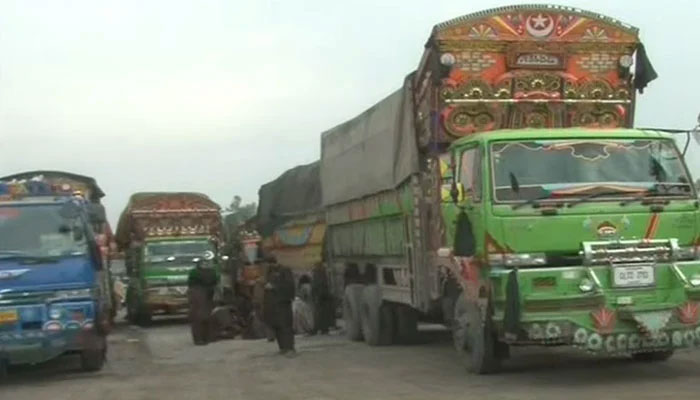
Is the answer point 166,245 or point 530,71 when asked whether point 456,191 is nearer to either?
point 530,71

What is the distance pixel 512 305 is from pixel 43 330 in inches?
249

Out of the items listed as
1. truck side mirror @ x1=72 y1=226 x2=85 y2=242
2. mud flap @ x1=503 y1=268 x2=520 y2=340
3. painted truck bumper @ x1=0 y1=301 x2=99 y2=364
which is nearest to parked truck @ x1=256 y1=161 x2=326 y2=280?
truck side mirror @ x1=72 y1=226 x2=85 y2=242

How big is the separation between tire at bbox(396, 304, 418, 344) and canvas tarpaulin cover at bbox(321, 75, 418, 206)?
1.87 metres

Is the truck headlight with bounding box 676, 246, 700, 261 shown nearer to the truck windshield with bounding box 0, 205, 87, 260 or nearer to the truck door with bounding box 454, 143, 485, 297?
the truck door with bounding box 454, 143, 485, 297

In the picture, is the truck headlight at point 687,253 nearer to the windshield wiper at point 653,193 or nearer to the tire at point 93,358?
the windshield wiper at point 653,193

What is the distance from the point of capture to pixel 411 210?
576 inches

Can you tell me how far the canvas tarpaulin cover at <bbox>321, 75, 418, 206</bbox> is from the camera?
14.7 metres

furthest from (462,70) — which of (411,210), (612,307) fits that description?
(612,307)

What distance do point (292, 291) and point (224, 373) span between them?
297 cm

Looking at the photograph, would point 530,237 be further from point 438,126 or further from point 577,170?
point 438,126

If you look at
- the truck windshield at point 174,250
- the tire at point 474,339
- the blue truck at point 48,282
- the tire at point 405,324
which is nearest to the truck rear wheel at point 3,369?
the blue truck at point 48,282

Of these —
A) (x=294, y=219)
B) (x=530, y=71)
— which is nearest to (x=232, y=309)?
(x=294, y=219)

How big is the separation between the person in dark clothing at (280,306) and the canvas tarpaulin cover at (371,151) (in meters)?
1.80

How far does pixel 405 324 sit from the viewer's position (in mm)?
17469
